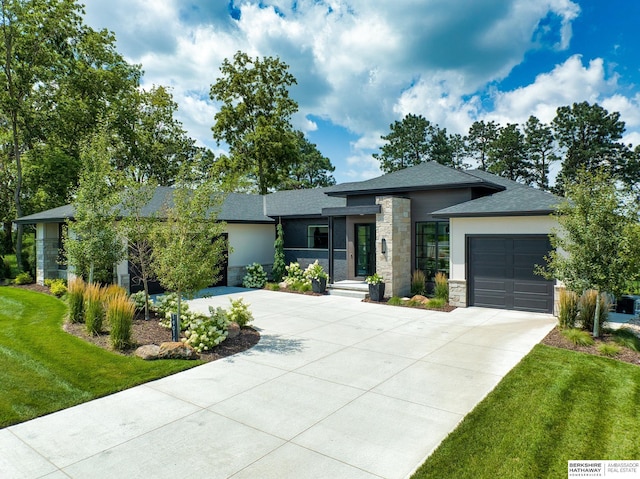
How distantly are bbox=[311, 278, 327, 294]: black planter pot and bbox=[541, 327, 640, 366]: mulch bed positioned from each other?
855cm

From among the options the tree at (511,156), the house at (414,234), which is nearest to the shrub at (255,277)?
the house at (414,234)

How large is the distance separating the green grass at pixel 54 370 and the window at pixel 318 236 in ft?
37.4

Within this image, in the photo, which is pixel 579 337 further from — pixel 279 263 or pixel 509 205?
pixel 279 263

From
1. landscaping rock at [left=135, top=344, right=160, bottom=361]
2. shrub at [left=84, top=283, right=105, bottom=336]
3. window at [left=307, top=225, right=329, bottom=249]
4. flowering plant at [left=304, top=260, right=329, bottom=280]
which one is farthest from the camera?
window at [left=307, top=225, right=329, bottom=249]

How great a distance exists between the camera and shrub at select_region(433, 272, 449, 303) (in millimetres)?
13070

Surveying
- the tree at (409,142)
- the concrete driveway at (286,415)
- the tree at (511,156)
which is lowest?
the concrete driveway at (286,415)

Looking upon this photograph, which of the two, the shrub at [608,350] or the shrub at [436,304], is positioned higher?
the shrub at [436,304]

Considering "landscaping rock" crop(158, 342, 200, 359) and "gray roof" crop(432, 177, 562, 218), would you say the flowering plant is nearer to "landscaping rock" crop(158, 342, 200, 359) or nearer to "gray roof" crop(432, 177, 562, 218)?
"gray roof" crop(432, 177, 562, 218)

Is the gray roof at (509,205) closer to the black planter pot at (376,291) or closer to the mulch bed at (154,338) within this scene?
the black planter pot at (376,291)

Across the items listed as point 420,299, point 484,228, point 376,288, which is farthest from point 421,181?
point 420,299

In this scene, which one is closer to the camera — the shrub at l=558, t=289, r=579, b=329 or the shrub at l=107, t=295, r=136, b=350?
the shrub at l=107, t=295, r=136, b=350

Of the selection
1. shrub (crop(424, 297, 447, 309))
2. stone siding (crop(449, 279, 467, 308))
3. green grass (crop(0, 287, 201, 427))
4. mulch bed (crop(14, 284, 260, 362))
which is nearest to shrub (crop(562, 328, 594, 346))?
stone siding (crop(449, 279, 467, 308))

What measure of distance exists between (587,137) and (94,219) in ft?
127

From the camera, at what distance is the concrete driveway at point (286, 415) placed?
4.04m
